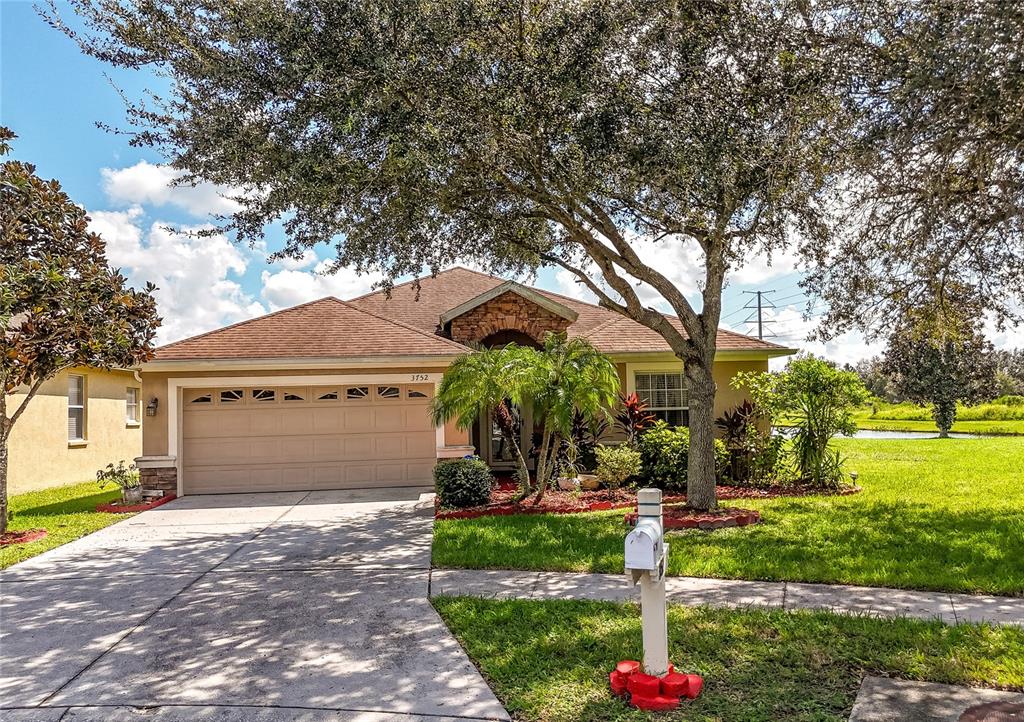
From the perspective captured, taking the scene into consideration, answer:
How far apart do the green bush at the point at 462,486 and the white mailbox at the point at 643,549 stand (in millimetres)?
7407

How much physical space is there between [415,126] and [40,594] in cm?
611

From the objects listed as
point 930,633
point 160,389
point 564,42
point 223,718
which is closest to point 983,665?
point 930,633

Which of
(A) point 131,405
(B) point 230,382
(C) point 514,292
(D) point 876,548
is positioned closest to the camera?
(D) point 876,548

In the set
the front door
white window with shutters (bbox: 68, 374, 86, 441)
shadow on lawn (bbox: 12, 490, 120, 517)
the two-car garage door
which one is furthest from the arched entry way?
white window with shutters (bbox: 68, 374, 86, 441)

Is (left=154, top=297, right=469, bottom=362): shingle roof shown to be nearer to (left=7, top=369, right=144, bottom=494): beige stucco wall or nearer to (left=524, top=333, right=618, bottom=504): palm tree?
(left=7, top=369, right=144, bottom=494): beige stucco wall

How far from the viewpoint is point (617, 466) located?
12.7 metres

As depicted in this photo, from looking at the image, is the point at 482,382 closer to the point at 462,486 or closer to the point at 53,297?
the point at 462,486

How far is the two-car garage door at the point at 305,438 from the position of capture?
13.9m

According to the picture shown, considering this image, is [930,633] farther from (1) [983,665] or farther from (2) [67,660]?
(2) [67,660]

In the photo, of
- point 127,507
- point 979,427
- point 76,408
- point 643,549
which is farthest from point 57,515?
point 979,427

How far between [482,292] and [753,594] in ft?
41.5

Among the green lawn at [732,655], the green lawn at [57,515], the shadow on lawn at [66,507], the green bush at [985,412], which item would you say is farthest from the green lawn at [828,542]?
the green bush at [985,412]

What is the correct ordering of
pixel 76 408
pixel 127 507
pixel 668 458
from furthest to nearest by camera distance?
pixel 76 408 → pixel 668 458 → pixel 127 507

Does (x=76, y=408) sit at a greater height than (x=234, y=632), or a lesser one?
greater
